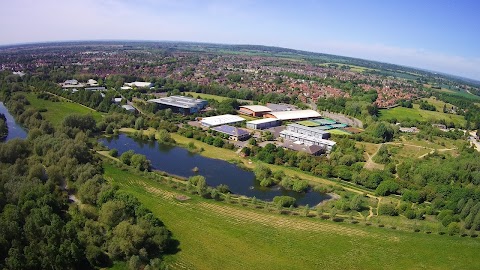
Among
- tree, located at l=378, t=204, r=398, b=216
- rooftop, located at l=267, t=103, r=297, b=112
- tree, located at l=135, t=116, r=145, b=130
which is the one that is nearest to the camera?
tree, located at l=378, t=204, r=398, b=216

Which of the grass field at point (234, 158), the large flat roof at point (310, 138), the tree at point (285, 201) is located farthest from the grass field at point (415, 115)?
the tree at point (285, 201)

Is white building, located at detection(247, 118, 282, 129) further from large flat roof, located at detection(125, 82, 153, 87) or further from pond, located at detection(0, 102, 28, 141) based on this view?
large flat roof, located at detection(125, 82, 153, 87)

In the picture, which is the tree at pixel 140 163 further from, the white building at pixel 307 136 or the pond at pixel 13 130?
the white building at pixel 307 136

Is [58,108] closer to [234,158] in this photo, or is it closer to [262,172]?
[234,158]

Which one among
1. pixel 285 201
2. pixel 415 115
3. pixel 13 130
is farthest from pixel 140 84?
pixel 285 201

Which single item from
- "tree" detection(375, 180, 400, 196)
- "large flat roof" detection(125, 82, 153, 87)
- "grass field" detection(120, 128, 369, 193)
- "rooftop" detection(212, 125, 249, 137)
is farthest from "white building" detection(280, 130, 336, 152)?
"large flat roof" detection(125, 82, 153, 87)

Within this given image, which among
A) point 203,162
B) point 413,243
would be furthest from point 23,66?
point 413,243
